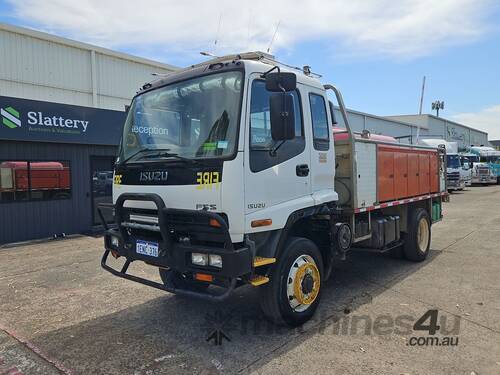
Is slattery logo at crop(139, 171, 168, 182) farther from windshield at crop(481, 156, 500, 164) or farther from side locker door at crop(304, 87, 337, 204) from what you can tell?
windshield at crop(481, 156, 500, 164)

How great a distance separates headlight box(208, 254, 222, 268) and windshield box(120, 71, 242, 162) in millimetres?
918

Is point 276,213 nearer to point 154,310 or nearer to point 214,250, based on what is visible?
point 214,250

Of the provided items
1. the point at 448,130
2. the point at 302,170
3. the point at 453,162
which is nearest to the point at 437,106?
the point at 448,130

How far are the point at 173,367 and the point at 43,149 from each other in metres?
9.22

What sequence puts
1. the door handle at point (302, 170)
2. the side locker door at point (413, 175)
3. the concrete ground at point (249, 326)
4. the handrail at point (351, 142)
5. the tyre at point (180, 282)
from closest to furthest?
the concrete ground at point (249, 326), the tyre at point (180, 282), the door handle at point (302, 170), the handrail at point (351, 142), the side locker door at point (413, 175)

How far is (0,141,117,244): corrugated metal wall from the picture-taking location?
34.4 ft

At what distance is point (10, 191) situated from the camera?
34.7 ft

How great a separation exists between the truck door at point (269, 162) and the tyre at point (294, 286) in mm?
497

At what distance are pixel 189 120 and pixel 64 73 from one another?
10.6 m

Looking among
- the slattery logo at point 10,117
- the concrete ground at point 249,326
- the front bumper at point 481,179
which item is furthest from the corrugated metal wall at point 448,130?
the slattery logo at point 10,117

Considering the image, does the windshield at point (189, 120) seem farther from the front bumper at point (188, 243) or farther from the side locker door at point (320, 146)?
the side locker door at point (320, 146)

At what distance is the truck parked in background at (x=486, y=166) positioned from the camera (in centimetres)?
3325

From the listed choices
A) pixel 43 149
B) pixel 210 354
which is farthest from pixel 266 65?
pixel 43 149

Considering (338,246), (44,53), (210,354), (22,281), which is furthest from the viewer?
(44,53)
